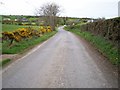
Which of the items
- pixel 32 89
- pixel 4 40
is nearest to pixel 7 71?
pixel 32 89

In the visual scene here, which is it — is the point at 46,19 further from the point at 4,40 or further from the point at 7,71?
the point at 7,71

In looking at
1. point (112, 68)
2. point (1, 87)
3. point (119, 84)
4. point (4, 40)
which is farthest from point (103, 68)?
point (4, 40)

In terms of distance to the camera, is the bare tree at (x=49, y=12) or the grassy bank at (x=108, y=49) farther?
the bare tree at (x=49, y=12)

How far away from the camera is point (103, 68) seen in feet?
37.6

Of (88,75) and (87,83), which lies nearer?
(87,83)

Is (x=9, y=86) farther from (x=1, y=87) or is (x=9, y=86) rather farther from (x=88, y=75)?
(x=88, y=75)

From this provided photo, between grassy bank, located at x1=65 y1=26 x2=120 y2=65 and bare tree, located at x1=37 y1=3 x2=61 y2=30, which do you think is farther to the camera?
bare tree, located at x1=37 y1=3 x2=61 y2=30

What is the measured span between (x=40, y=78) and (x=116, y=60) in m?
5.39

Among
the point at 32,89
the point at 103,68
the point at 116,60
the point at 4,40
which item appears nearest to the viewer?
the point at 32,89

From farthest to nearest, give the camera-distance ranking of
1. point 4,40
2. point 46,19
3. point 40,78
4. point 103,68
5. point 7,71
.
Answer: point 46,19 → point 4,40 → point 103,68 → point 7,71 → point 40,78

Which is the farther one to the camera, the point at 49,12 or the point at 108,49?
the point at 49,12

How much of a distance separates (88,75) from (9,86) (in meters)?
3.32

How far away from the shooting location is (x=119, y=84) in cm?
844

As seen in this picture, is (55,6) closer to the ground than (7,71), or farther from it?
farther from it
